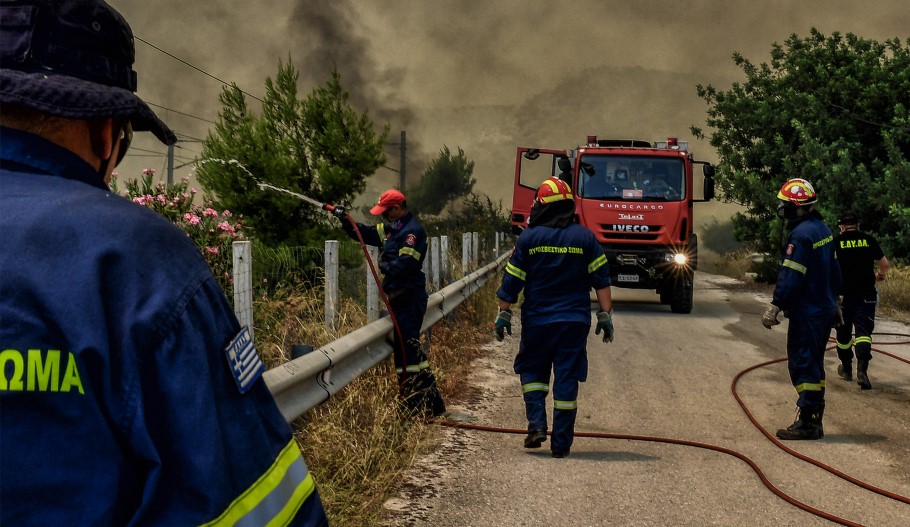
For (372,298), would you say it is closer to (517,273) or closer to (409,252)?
(409,252)

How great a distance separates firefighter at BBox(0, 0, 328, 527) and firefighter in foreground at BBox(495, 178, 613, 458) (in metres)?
5.32

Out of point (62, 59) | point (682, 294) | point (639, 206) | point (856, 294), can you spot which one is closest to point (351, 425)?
point (62, 59)

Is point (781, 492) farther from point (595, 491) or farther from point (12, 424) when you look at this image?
point (12, 424)

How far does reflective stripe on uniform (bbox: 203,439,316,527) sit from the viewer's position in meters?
1.28

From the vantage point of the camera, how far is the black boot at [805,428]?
680cm

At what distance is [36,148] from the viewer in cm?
130

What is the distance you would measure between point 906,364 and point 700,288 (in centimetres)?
1235

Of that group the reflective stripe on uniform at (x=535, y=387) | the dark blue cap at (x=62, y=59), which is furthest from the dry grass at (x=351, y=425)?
the dark blue cap at (x=62, y=59)

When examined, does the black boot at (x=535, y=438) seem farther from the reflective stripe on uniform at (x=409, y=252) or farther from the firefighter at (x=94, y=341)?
the firefighter at (x=94, y=341)

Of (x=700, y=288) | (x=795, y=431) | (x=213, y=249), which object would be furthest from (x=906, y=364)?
(x=700, y=288)

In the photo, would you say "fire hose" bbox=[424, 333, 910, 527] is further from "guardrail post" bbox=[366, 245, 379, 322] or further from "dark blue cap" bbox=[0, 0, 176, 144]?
"dark blue cap" bbox=[0, 0, 176, 144]

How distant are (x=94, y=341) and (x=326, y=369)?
3.93 meters

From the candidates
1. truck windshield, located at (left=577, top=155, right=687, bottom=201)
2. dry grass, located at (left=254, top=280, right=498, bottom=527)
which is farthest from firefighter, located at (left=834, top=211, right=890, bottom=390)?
truck windshield, located at (left=577, top=155, right=687, bottom=201)

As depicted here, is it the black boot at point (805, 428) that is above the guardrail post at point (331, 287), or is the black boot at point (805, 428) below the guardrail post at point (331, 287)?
below
